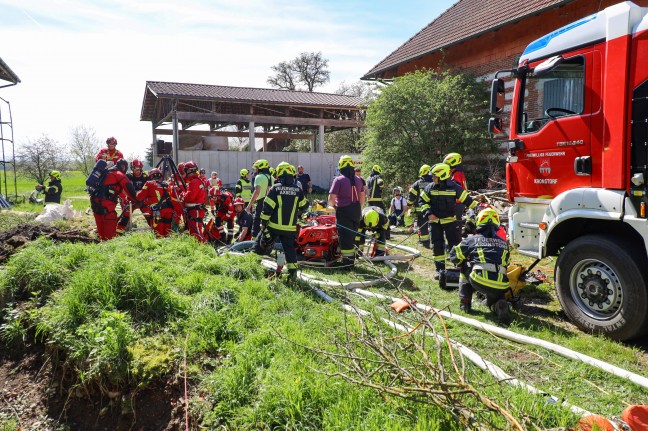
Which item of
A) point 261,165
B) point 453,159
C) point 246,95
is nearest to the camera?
point 453,159

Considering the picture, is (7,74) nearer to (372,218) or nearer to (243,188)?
(243,188)

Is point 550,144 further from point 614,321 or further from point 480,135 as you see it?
point 480,135

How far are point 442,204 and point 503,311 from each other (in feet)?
7.31

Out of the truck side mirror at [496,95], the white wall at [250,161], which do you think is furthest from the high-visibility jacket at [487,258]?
the white wall at [250,161]

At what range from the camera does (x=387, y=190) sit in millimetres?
15242

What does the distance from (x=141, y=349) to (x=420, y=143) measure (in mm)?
11621

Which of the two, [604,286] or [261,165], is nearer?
[604,286]

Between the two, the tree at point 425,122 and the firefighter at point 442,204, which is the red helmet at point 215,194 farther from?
the tree at point 425,122

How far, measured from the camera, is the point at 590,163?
460 centimetres

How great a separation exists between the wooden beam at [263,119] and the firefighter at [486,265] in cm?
1662

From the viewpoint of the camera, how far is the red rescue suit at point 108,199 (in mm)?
8469

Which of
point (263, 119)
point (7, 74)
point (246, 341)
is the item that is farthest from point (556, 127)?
point (7, 74)

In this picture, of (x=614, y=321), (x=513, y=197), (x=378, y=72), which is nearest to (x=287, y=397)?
(x=614, y=321)

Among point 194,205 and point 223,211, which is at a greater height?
point 194,205
